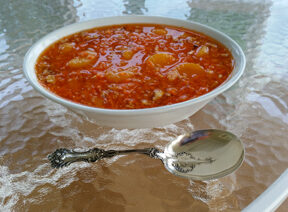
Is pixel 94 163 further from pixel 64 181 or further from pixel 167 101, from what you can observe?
pixel 167 101

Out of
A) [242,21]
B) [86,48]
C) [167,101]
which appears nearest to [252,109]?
[167,101]

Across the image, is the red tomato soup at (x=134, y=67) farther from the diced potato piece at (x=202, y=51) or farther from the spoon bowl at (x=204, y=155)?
the spoon bowl at (x=204, y=155)

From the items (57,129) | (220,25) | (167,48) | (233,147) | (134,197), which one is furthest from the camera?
(220,25)

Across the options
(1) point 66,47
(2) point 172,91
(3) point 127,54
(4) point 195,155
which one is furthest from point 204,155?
(1) point 66,47

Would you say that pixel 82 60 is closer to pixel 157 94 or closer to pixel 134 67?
pixel 134 67

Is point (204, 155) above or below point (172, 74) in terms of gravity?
below
